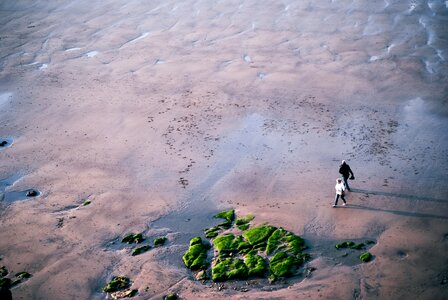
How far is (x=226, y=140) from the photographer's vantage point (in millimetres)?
19578

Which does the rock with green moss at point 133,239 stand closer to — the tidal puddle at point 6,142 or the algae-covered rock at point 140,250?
the algae-covered rock at point 140,250

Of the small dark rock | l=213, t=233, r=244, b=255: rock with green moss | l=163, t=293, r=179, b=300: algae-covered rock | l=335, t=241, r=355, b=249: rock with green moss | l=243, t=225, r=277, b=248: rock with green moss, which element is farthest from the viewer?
the small dark rock

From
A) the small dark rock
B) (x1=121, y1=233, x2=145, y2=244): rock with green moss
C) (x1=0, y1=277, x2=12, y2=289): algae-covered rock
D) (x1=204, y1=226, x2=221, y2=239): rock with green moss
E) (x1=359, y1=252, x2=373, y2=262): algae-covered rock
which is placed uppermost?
the small dark rock

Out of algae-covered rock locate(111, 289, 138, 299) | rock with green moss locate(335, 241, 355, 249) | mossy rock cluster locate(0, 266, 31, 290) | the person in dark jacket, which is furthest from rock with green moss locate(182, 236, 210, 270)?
the person in dark jacket

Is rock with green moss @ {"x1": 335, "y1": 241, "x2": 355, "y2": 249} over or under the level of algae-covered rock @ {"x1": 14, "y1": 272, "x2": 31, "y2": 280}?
under

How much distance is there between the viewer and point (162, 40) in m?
30.6

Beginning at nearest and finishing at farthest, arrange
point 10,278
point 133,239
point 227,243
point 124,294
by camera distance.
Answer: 1. point 124,294
2. point 10,278
3. point 227,243
4. point 133,239

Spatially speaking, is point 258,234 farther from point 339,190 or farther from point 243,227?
point 339,190

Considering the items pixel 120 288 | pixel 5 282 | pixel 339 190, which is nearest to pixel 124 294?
pixel 120 288

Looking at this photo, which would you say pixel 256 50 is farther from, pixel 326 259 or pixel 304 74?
pixel 326 259

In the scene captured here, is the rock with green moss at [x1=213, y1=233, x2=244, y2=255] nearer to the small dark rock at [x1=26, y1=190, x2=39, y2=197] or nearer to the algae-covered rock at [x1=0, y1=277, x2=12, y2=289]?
the algae-covered rock at [x1=0, y1=277, x2=12, y2=289]

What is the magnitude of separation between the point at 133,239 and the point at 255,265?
4694 millimetres

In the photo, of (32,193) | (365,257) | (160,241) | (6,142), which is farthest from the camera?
(6,142)

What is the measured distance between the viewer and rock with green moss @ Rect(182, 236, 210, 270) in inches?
504
